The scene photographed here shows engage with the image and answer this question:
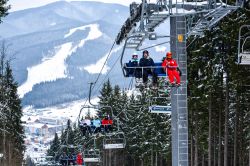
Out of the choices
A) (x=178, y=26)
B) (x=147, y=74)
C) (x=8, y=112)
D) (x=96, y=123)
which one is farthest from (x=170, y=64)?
(x=8, y=112)

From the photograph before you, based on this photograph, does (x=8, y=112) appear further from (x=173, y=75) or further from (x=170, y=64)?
(x=170, y=64)

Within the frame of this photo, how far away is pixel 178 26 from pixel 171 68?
2.13m

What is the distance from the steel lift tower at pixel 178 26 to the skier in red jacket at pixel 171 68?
123 centimetres

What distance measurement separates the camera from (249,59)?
20.0 m

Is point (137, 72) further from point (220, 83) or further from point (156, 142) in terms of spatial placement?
point (156, 142)

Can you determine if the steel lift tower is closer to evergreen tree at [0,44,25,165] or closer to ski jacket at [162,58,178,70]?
ski jacket at [162,58,178,70]

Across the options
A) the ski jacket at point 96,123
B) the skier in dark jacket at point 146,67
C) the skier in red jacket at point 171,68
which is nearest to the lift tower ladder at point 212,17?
the skier in red jacket at point 171,68

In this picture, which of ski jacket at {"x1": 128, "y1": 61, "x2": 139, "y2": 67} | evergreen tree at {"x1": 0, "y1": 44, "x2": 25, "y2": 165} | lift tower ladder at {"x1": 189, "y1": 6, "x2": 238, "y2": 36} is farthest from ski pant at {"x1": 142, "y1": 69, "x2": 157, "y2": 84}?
evergreen tree at {"x1": 0, "y1": 44, "x2": 25, "y2": 165}

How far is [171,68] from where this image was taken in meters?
21.5

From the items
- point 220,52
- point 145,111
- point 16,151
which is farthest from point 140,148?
point 220,52

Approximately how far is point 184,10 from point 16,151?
2423 inches

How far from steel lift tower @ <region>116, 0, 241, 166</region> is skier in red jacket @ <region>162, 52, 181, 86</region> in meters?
1.23

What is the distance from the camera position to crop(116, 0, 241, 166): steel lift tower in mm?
20453

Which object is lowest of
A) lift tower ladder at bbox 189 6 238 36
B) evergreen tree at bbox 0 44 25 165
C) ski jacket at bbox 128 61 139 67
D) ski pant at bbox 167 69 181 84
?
evergreen tree at bbox 0 44 25 165
